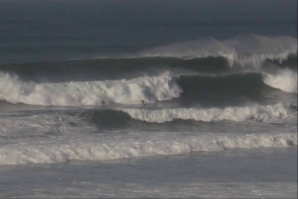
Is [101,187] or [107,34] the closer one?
[101,187]

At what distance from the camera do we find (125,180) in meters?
9.45

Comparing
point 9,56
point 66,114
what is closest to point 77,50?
point 9,56

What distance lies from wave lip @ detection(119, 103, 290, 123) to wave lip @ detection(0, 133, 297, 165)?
6.04 feet

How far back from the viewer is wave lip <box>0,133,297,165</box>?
10.7 metres

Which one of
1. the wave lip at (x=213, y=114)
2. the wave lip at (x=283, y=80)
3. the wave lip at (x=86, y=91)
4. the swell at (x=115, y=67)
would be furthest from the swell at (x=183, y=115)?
the swell at (x=115, y=67)

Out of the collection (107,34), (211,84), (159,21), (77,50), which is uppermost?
(159,21)

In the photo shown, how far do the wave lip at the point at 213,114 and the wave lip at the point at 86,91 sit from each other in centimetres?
115

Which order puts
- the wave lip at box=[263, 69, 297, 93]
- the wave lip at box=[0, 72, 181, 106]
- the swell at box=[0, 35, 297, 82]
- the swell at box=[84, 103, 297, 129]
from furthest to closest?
the swell at box=[0, 35, 297, 82], the wave lip at box=[263, 69, 297, 93], the wave lip at box=[0, 72, 181, 106], the swell at box=[84, 103, 297, 129]

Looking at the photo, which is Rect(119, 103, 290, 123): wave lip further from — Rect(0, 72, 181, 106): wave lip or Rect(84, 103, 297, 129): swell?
Rect(0, 72, 181, 106): wave lip

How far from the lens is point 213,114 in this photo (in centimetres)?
1458

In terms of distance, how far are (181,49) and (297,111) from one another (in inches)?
232

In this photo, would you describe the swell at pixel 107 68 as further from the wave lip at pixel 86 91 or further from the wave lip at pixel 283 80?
the wave lip at pixel 283 80

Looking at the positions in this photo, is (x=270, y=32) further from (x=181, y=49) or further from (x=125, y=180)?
(x=125, y=180)

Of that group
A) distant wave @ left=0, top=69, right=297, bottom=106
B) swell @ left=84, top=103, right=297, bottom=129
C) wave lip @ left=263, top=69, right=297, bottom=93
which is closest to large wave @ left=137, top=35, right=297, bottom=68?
wave lip @ left=263, top=69, right=297, bottom=93
